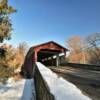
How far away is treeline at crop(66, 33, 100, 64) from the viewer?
69.4 meters

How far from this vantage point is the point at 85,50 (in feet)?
259

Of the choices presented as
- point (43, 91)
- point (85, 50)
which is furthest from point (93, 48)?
point (43, 91)

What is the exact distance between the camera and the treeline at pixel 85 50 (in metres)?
69.4

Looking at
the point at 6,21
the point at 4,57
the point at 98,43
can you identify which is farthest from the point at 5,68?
the point at 98,43

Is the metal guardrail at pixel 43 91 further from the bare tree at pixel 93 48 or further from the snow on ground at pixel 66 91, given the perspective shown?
the bare tree at pixel 93 48

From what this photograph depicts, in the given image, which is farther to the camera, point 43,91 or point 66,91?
point 43,91

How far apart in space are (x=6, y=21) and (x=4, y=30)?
1.07 m

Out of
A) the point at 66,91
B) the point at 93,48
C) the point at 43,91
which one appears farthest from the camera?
the point at 93,48

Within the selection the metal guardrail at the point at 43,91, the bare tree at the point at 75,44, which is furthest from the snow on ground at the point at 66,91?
the bare tree at the point at 75,44

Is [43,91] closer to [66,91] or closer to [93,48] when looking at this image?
[66,91]

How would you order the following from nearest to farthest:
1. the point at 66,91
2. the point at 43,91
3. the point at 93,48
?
the point at 66,91, the point at 43,91, the point at 93,48

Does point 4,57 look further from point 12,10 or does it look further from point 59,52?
point 59,52

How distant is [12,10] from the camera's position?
19578mm

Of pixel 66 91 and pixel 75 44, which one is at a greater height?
pixel 75 44
